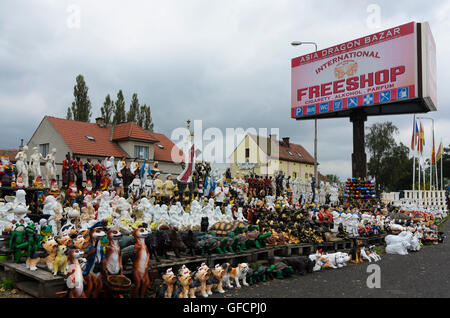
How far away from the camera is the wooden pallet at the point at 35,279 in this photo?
5156 millimetres

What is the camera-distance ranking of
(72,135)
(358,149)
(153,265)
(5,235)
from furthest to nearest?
(72,135) → (358,149) → (5,235) → (153,265)

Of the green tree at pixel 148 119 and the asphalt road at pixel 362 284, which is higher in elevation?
the green tree at pixel 148 119

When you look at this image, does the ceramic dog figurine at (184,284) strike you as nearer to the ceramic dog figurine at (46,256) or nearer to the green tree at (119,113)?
the ceramic dog figurine at (46,256)

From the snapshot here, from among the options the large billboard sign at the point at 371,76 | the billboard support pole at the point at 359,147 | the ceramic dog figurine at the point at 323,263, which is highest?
the large billboard sign at the point at 371,76

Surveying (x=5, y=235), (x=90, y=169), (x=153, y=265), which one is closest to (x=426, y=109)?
(x=90, y=169)

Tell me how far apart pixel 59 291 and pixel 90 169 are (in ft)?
30.7

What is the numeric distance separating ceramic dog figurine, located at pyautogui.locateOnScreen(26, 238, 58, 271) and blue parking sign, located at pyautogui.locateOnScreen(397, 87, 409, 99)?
18.6m

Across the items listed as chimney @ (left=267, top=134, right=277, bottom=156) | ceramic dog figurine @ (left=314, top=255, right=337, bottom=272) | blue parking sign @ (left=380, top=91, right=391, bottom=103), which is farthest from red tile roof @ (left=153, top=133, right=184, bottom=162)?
ceramic dog figurine @ (left=314, top=255, right=337, bottom=272)

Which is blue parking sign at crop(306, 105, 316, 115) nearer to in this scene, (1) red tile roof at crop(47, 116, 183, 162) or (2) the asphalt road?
(1) red tile roof at crop(47, 116, 183, 162)

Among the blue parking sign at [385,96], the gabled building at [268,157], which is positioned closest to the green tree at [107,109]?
the gabled building at [268,157]

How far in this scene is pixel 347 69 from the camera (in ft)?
72.2

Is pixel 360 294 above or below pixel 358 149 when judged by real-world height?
below

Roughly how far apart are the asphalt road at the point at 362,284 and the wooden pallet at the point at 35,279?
2.44 metres

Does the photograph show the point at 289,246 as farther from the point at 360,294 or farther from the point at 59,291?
the point at 59,291
